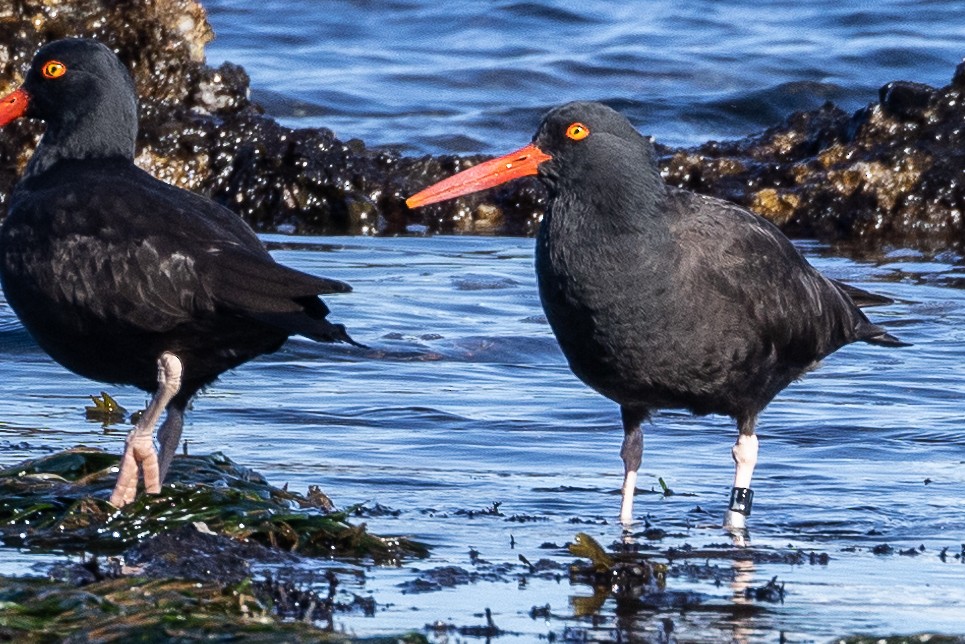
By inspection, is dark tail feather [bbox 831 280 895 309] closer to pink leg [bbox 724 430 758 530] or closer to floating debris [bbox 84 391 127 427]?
pink leg [bbox 724 430 758 530]

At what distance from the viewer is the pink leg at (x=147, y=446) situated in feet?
16.1

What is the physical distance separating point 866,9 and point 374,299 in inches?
500

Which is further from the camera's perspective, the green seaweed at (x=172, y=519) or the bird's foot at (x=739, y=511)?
the bird's foot at (x=739, y=511)

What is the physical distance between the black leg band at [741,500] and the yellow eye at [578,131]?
4.09 ft

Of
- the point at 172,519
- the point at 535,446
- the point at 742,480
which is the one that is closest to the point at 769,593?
the point at 742,480

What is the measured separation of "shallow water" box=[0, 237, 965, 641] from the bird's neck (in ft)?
3.36

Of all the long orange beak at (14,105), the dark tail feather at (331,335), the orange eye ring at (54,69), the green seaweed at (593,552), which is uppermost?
the orange eye ring at (54,69)

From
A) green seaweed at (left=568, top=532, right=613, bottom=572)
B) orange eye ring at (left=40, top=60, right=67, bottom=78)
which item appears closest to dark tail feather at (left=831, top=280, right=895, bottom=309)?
green seaweed at (left=568, top=532, right=613, bottom=572)

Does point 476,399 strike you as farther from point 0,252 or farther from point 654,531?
point 0,252

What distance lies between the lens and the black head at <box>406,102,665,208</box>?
5430 mm

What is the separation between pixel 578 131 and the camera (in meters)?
5.45

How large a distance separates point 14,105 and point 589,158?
6.74 ft

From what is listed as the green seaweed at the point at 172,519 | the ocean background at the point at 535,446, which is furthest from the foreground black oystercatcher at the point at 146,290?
the ocean background at the point at 535,446

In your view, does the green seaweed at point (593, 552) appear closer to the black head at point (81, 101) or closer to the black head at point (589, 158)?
the black head at point (589, 158)
